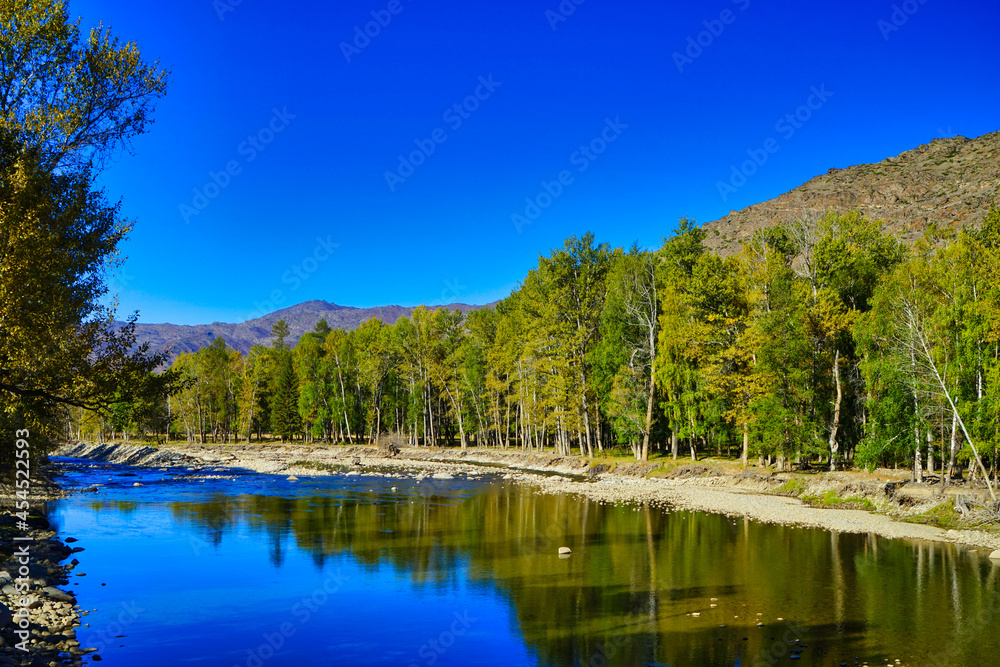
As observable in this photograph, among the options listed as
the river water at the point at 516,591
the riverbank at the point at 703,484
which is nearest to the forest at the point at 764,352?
the riverbank at the point at 703,484

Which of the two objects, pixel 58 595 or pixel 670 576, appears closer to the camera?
pixel 58 595

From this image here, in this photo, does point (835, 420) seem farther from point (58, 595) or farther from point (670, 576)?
point (58, 595)

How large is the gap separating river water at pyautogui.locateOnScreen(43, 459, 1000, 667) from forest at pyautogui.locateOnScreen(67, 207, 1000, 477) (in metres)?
5.65

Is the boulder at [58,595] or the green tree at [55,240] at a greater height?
the green tree at [55,240]

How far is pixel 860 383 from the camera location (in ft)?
131

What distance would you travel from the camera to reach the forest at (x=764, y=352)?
3253 cm

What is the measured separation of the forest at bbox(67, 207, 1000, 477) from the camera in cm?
3253

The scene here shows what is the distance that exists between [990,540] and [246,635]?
95.7 feet

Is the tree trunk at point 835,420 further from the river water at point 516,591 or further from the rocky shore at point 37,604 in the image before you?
the rocky shore at point 37,604

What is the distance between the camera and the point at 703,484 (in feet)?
145

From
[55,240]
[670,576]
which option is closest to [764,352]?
[670,576]

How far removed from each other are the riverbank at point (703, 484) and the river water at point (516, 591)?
9.89 ft

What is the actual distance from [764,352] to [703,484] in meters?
10.6

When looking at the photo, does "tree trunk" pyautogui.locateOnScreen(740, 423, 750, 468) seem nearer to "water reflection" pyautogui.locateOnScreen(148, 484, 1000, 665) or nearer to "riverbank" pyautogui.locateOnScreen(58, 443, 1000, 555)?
"riverbank" pyautogui.locateOnScreen(58, 443, 1000, 555)
